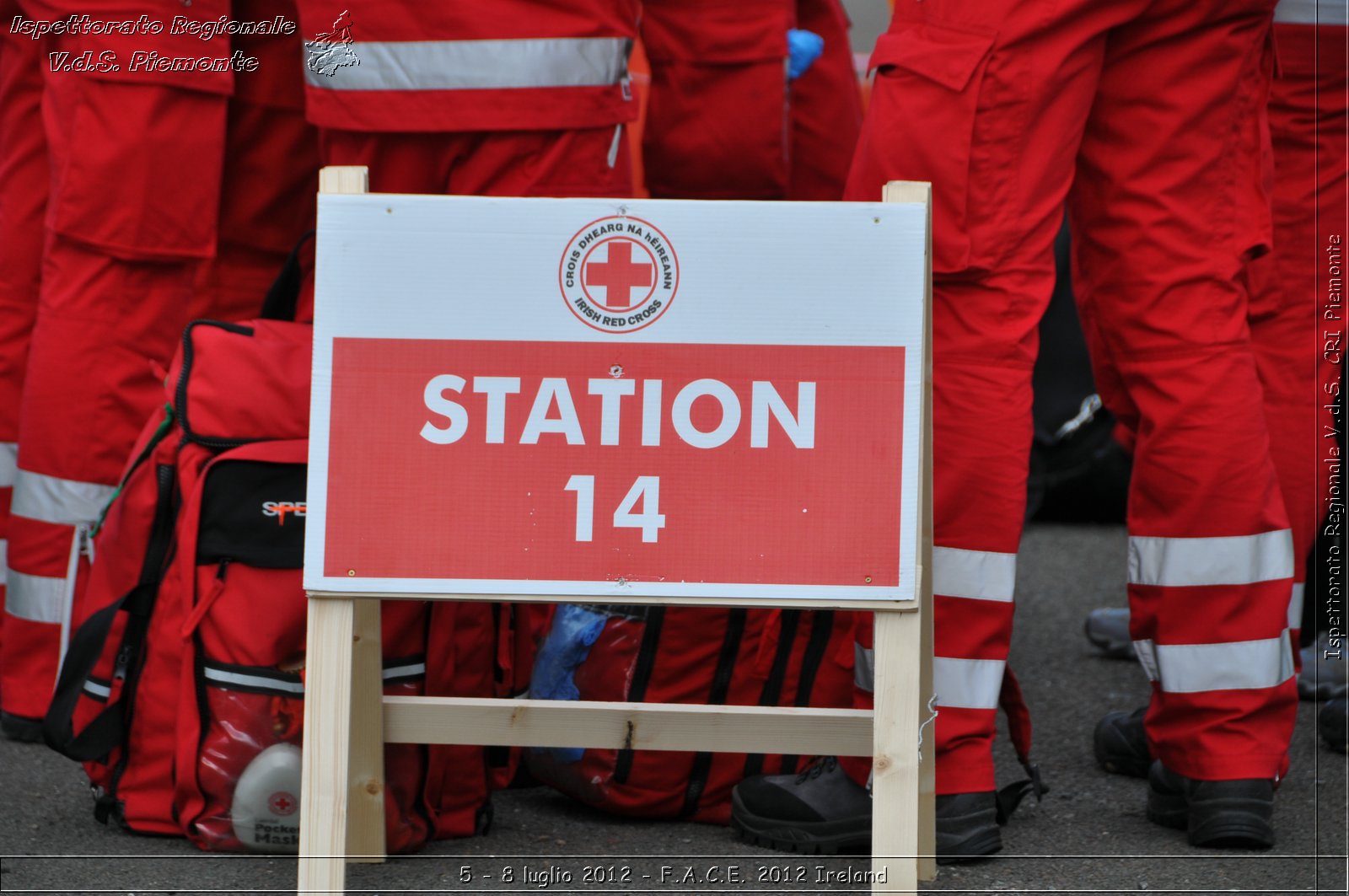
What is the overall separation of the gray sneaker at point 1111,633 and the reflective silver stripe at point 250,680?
6.58 feet

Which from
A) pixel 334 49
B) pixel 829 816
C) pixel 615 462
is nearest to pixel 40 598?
pixel 334 49

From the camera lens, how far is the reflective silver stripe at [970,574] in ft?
7.22

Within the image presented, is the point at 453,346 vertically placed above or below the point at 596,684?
above

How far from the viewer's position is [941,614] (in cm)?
221

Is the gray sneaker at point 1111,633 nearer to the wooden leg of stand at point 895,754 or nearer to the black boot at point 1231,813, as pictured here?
the black boot at point 1231,813

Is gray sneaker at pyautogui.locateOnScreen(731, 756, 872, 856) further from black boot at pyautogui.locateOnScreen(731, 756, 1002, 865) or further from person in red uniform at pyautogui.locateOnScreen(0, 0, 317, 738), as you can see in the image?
person in red uniform at pyautogui.locateOnScreen(0, 0, 317, 738)

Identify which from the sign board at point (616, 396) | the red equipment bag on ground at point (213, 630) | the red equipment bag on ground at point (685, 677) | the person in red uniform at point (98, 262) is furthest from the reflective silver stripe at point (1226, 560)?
the person in red uniform at point (98, 262)

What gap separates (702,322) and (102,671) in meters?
1.10

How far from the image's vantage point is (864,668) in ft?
7.42

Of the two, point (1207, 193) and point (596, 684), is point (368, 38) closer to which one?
point (596, 684)

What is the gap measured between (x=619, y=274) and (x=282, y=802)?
3.01ft

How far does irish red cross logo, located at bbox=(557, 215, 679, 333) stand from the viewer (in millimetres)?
1942

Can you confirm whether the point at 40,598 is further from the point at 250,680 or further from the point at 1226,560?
the point at 1226,560

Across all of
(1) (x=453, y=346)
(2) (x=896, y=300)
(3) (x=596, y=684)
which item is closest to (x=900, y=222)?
(2) (x=896, y=300)
